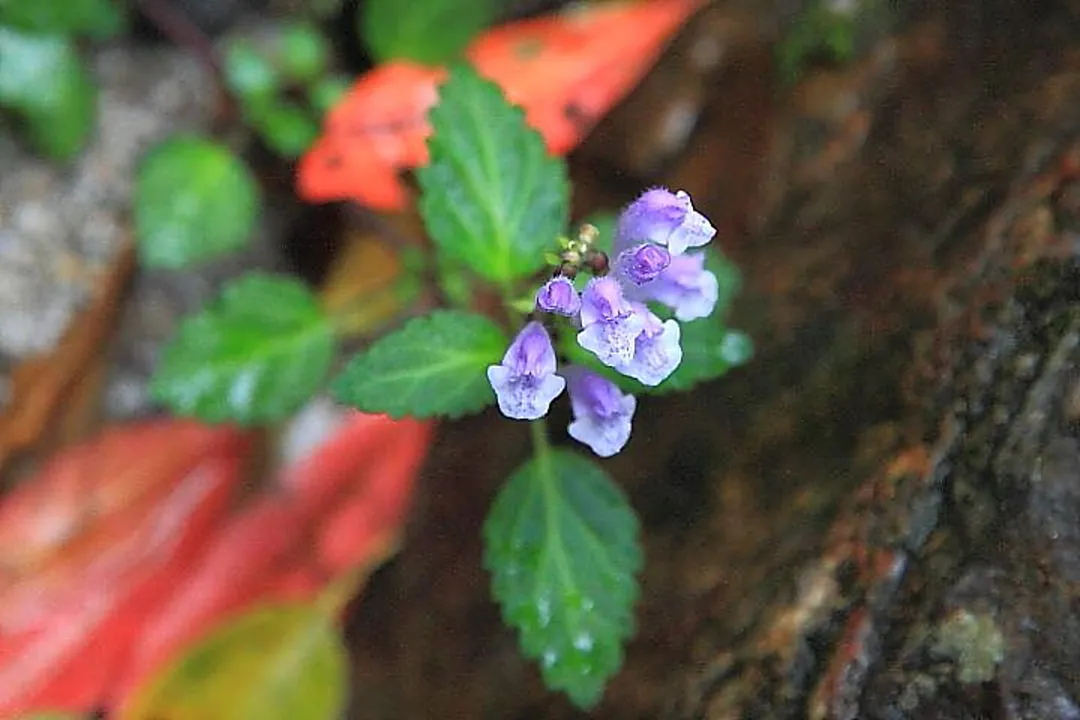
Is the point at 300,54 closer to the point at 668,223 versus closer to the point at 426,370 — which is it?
the point at 426,370

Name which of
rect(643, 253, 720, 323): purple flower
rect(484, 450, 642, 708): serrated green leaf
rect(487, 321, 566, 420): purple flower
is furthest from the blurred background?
rect(487, 321, 566, 420): purple flower

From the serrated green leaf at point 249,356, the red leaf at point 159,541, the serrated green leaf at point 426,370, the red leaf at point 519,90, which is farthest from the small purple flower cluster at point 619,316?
the red leaf at point 159,541

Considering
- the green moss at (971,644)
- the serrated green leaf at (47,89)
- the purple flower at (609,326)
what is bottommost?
the green moss at (971,644)

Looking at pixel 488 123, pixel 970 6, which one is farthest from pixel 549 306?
pixel 970 6

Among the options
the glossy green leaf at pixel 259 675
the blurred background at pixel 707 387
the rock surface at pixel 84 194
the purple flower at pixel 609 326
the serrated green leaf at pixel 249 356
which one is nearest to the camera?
the purple flower at pixel 609 326

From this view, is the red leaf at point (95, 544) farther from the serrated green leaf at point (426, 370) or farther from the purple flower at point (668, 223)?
the purple flower at point (668, 223)
